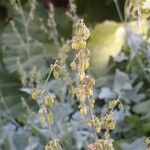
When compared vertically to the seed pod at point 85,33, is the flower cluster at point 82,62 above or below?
below

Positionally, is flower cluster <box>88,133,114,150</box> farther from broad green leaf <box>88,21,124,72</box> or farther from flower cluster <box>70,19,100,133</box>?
broad green leaf <box>88,21,124,72</box>

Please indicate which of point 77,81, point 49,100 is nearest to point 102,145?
point 49,100

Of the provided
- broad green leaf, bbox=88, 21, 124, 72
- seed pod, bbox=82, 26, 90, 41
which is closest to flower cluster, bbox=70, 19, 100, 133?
seed pod, bbox=82, 26, 90, 41

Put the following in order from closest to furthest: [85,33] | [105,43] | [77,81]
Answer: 1. [85,33]
2. [77,81]
3. [105,43]

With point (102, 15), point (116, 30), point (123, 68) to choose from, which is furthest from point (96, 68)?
point (102, 15)

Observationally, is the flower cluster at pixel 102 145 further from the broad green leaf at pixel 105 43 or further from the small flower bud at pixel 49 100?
the broad green leaf at pixel 105 43

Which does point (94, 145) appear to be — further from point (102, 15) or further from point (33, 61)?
point (102, 15)

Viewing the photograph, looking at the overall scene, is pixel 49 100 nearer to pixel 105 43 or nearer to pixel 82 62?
pixel 82 62

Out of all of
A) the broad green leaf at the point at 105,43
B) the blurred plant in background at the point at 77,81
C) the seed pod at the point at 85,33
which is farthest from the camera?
the broad green leaf at the point at 105,43

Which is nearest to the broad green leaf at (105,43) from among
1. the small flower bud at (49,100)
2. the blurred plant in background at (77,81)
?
the blurred plant in background at (77,81)

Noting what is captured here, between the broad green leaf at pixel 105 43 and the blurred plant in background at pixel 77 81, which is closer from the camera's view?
the blurred plant in background at pixel 77 81
